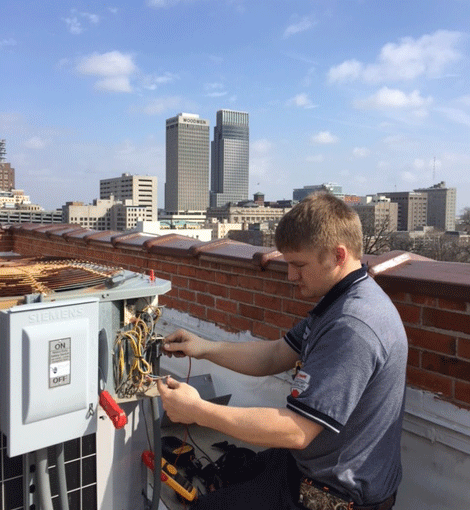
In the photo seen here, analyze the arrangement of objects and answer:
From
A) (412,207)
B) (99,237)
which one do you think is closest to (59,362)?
(99,237)

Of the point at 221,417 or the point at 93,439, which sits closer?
the point at 221,417

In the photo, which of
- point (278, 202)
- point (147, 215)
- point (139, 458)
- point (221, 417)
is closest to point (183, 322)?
point (139, 458)

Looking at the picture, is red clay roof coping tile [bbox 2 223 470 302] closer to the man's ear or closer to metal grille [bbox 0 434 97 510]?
the man's ear

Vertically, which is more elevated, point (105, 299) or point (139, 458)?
point (105, 299)

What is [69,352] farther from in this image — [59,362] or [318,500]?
[318,500]

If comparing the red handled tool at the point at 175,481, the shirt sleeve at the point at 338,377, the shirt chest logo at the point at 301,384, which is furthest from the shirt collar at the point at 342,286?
the red handled tool at the point at 175,481

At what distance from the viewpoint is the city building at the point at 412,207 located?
93.7 meters

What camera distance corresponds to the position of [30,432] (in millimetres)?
1693

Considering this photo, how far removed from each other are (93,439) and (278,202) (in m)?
128

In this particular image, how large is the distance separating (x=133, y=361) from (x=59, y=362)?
0.37 meters

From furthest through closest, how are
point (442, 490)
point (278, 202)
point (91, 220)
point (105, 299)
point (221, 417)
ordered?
point (278, 202) → point (91, 220) → point (442, 490) → point (105, 299) → point (221, 417)

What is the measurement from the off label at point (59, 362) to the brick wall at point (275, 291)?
4.43 ft

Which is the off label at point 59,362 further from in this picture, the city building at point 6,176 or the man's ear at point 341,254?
the city building at point 6,176

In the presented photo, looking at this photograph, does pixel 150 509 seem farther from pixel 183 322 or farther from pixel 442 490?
pixel 183 322
